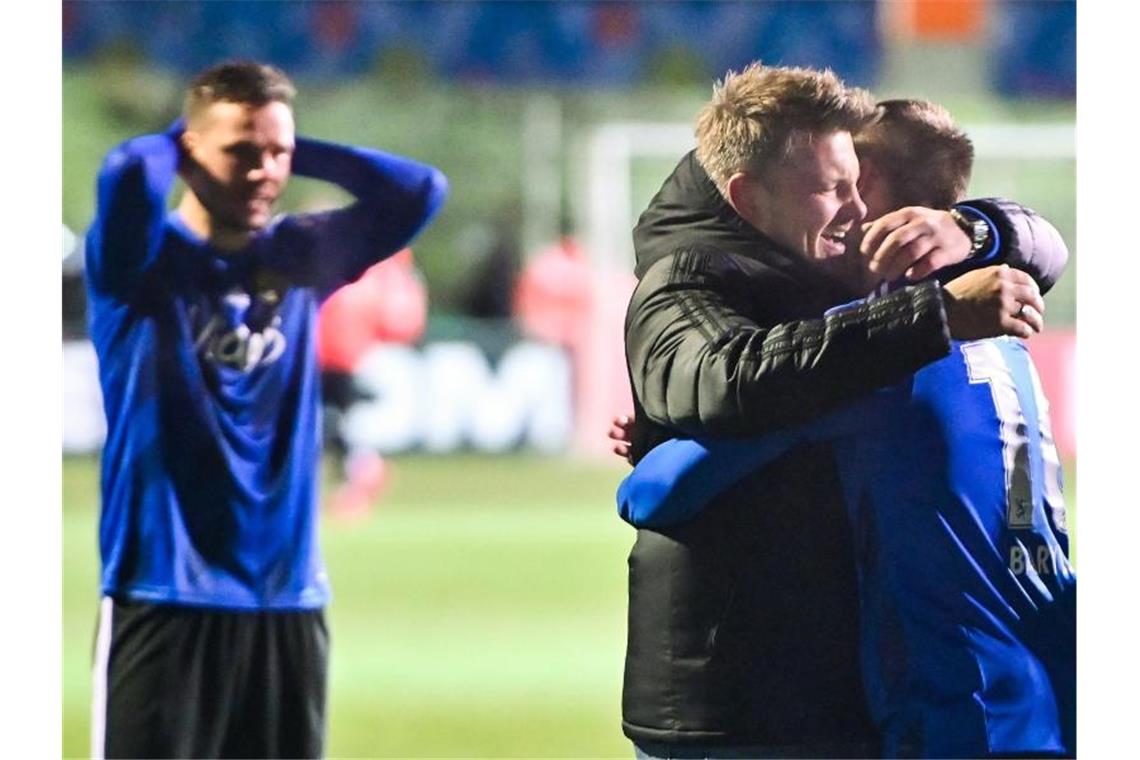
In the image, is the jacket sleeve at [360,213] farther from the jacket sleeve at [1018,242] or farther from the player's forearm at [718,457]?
the jacket sleeve at [1018,242]

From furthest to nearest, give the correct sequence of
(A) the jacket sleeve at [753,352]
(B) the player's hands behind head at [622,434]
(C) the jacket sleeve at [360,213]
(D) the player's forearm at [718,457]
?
(C) the jacket sleeve at [360,213]
(B) the player's hands behind head at [622,434]
(D) the player's forearm at [718,457]
(A) the jacket sleeve at [753,352]

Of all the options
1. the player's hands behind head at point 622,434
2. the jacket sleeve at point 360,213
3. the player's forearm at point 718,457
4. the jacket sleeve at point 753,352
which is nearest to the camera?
the jacket sleeve at point 753,352

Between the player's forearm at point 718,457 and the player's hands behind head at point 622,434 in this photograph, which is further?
the player's hands behind head at point 622,434

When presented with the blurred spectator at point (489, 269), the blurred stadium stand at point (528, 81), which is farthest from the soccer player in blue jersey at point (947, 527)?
the blurred spectator at point (489, 269)

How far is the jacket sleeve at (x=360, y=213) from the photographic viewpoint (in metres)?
2.38

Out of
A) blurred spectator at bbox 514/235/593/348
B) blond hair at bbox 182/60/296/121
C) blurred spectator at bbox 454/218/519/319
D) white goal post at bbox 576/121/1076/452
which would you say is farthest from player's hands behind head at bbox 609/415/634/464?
blond hair at bbox 182/60/296/121

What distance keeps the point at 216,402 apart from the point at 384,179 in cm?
44

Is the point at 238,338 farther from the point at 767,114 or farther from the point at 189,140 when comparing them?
the point at 767,114

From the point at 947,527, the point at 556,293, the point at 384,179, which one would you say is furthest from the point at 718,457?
the point at 384,179

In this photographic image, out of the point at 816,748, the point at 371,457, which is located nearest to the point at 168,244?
the point at 371,457

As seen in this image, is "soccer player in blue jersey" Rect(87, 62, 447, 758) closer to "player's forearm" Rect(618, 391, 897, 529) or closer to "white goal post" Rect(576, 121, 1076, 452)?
"white goal post" Rect(576, 121, 1076, 452)

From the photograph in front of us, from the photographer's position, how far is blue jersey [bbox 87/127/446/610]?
2.35 m

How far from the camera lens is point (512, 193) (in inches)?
97.6

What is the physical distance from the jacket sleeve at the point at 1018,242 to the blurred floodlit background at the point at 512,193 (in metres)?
0.07
